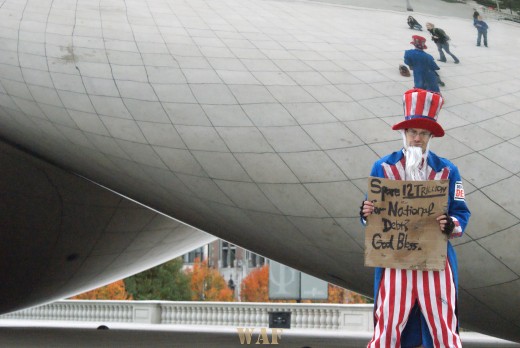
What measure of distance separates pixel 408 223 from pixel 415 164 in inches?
11.1

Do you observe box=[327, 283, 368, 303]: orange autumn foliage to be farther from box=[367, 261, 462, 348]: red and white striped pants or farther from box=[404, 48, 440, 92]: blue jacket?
box=[367, 261, 462, 348]: red and white striped pants

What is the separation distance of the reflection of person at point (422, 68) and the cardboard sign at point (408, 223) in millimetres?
2398

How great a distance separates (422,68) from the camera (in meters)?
6.35

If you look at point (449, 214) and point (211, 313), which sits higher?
point (211, 313)

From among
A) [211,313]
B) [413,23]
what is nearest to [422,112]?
[413,23]

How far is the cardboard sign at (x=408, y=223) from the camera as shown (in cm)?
398

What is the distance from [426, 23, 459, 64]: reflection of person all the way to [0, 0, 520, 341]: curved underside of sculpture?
0.06m

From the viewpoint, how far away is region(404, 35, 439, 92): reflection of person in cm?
628

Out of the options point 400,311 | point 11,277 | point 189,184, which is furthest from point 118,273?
point 400,311

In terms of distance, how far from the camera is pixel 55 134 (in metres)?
7.32

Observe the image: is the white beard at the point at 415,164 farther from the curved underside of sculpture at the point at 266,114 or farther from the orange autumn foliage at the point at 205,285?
the orange autumn foliage at the point at 205,285

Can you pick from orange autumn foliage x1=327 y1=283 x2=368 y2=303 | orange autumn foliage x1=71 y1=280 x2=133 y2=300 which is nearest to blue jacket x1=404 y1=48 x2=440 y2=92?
orange autumn foliage x1=71 y1=280 x2=133 y2=300

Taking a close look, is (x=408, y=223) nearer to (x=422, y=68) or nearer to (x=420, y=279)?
(x=420, y=279)

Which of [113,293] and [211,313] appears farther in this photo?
[113,293]
